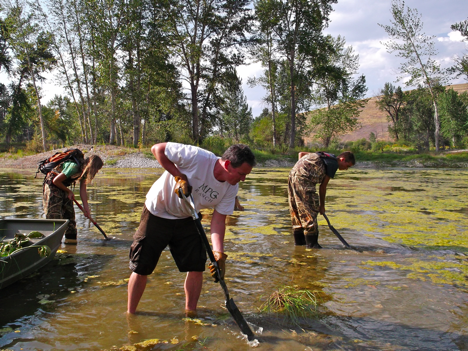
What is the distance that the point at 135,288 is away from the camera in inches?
121

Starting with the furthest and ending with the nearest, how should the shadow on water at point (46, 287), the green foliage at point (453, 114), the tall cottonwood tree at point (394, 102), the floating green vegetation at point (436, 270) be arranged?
the tall cottonwood tree at point (394, 102) → the green foliage at point (453, 114) → the floating green vegetation at point (436, 270) → the shadow on water at point (46, 287)

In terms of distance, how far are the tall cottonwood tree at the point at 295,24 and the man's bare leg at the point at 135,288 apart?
88.9 ft

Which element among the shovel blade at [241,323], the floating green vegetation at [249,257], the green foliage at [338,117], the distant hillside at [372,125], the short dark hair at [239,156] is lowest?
the floating green vegetation at [249,257]

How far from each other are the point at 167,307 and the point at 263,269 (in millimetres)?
1461

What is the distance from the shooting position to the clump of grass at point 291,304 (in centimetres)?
326

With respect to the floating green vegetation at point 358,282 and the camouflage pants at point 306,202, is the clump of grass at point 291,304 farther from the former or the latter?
the camouflage pants at point 306,202

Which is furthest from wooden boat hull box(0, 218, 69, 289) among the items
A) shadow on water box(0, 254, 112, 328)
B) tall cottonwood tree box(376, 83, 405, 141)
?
tall cottonwood tree box(376, 83, 405, 141)

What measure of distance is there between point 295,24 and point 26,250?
29493 mm

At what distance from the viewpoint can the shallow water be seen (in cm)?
287

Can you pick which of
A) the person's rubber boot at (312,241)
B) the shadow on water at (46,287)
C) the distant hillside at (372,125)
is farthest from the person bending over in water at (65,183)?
the distant hillside at (372,125)

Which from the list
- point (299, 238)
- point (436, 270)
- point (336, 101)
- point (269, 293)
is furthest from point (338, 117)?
point (269, 293)

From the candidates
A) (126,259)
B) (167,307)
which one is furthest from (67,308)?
(126,259)

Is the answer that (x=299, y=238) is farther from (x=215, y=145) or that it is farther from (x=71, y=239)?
(x=215, y=145)

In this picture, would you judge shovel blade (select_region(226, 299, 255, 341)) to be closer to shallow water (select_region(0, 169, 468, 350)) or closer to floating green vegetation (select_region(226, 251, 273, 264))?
shallow water (select_region(0, 169, 468, 350))
